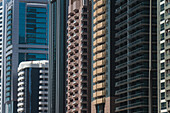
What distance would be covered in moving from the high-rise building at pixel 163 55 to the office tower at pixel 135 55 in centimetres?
493

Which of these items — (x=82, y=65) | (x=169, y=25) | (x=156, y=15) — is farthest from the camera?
(x=82, y=65)

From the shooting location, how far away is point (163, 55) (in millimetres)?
120688

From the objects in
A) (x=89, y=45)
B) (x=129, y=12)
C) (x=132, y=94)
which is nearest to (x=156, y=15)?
(x=129, y=12)

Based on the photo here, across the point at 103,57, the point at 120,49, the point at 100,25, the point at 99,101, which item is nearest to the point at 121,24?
the point at 120,49

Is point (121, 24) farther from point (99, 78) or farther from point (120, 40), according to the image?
point (99, 78)

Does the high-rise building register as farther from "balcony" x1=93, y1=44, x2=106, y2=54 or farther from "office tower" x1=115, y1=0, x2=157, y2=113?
"balcony" x1=93, y1=44, x2=106, y2=54

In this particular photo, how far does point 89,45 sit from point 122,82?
39.4m

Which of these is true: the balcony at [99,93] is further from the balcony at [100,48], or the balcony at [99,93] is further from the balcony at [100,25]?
the balcony at [100,25]

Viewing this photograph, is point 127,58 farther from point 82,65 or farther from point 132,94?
point 82,65

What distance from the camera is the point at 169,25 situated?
11769 cm

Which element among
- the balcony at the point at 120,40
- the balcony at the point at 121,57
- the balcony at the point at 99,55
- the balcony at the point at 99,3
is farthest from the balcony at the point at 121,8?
the balcony at the point at 99,55

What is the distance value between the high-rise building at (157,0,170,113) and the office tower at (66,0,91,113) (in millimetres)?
54640

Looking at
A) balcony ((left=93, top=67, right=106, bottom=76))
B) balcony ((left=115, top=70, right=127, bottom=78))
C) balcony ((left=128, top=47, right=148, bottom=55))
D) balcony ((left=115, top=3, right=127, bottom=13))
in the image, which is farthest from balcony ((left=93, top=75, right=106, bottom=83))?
balcony ((left=115, top=3, right=127, bottom=13))

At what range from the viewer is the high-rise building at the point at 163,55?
117 metres
